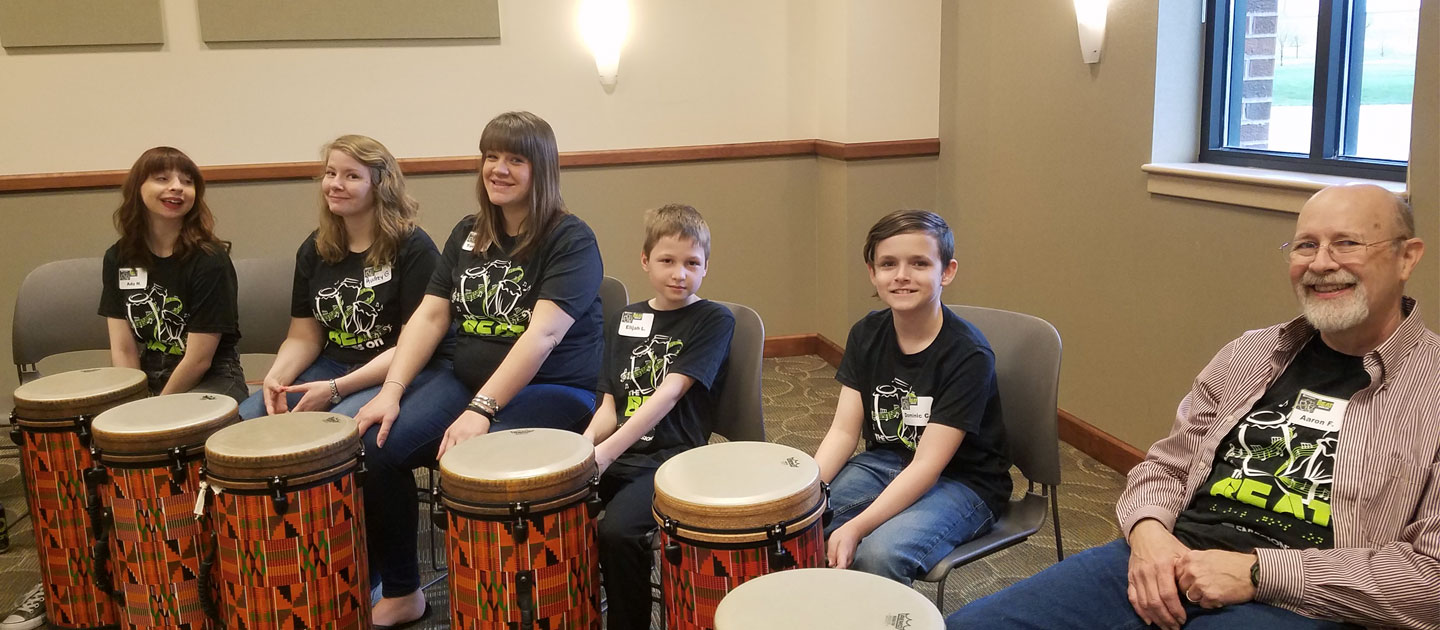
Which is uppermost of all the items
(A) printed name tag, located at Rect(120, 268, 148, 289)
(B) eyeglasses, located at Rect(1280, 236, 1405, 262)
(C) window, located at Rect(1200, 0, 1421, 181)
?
(C) window, located at Rect(1200, 0, 1421, 181)

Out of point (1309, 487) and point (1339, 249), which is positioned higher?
point (1339, 249)

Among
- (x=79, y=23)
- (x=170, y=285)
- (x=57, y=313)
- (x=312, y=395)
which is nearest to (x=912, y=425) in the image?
(x=312, y=395)

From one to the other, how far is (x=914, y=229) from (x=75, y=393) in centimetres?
201

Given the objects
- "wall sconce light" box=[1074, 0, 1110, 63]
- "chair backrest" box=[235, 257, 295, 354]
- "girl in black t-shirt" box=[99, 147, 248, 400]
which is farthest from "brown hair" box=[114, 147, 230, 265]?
"wall sconce light" box=[1074, 0, 1110, 63]

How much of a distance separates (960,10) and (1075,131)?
96 centimetres

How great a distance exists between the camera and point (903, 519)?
1.95 meters

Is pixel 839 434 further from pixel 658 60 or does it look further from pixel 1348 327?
pixel 658 60

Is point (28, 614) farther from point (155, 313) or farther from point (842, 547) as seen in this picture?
point (842, 547)

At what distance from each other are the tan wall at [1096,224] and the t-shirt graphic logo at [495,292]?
1.90 metres

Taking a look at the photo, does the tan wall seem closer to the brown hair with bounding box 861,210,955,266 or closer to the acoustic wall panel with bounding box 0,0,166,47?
the brown hair with bounding box 861,210,955,266

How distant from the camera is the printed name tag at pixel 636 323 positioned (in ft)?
7.93

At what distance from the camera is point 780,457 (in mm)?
1961

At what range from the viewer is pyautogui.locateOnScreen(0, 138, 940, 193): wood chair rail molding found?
4109mm

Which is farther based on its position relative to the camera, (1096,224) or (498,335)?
(1096,224)
